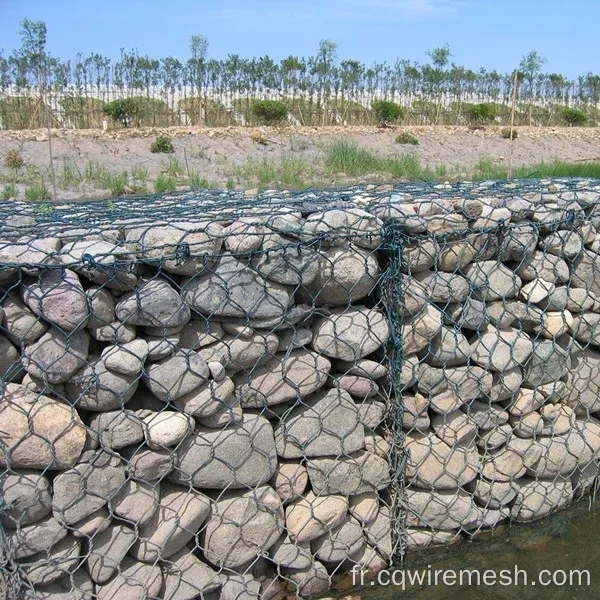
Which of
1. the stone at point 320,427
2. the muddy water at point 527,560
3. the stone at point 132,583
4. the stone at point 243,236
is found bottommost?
the muddy water at point 527,560

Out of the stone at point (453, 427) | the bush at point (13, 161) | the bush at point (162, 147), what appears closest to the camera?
the stone at point (453, 427)

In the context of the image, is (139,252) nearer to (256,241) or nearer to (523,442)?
(256,241)

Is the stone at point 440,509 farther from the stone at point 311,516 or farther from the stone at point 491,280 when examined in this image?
the stone at point 491,280

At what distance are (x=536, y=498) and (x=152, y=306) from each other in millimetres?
2102

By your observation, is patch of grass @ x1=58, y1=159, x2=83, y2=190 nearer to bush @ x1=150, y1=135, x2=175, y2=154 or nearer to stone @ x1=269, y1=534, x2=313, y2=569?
bush @ x1=150, y1=135, x2=175, y2=154

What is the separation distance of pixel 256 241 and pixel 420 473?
4.19 feet

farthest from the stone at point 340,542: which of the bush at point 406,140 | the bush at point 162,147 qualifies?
the bush at point 406,140

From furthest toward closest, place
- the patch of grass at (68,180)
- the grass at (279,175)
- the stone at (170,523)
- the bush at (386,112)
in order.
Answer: the bush at (386,112)
the patch of grass at (68,180)
the grass at (279,175)
the stone at (170,523)

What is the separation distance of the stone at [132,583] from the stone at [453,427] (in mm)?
1314

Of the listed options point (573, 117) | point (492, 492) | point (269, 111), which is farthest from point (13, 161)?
point (573, 117)

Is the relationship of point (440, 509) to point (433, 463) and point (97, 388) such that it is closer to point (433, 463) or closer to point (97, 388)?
point (433, 463)

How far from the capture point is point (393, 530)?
8.95ft

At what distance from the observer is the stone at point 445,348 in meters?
2.70

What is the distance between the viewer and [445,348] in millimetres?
2707
